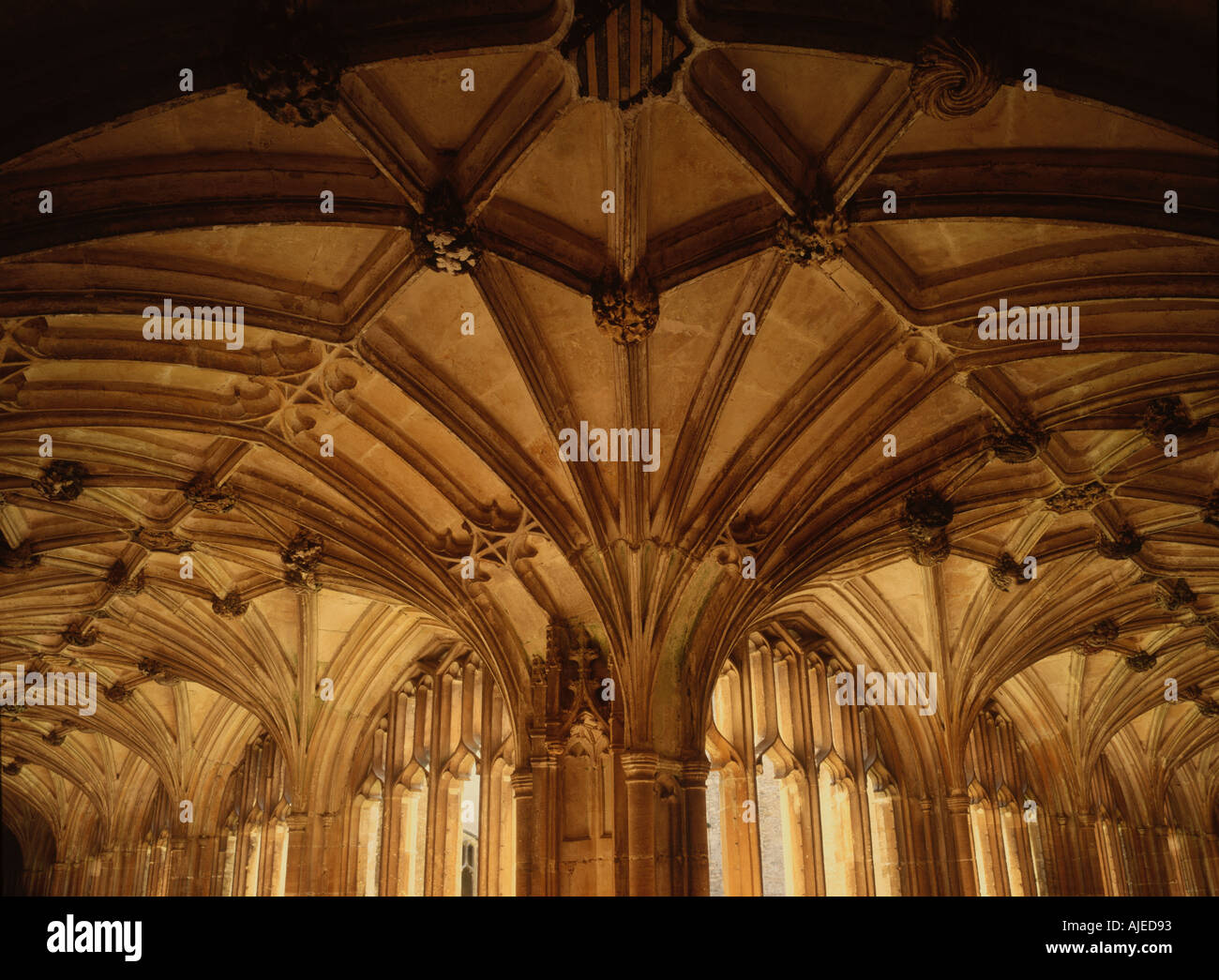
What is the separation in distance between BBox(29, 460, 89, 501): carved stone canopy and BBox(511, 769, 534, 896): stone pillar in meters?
5.95

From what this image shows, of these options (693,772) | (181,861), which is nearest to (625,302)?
(693,772)

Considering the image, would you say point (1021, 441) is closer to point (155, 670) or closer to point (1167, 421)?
point (1167, 421)

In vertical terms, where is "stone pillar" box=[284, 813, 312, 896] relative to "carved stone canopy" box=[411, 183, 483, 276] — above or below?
below

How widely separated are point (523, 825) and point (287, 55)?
9.13 m

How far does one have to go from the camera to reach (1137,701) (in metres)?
20.4

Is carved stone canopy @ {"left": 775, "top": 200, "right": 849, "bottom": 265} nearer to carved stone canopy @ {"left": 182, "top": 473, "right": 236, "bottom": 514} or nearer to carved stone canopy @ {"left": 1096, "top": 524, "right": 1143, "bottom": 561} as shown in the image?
carved stone canopy @ {"left": 182, "top": 473, "right": 236, "bottom": 514}

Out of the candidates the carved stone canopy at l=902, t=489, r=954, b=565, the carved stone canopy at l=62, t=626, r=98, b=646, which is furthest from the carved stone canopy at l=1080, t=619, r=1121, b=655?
the carved stone canopy at l=62, t=626, r=98, b=646

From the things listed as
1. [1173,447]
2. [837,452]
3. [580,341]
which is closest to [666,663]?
[837,452]

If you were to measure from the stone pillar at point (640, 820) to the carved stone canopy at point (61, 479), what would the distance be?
22.2 ft

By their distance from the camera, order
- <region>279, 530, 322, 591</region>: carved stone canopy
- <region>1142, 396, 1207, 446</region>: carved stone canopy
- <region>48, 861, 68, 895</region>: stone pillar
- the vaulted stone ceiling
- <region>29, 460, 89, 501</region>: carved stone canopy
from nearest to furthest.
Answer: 1. the vaulted stone ceiling
2. <region>1142, 396, 1207, 446</region>: carved stone canopy
3. <region>29, 460, 89, 501</region>: carved stone canopy
4. <region>279, 530, 322, 591</region>: carved stone canopy
5. <region>48, 861, 68, 895</region>: stone pillar

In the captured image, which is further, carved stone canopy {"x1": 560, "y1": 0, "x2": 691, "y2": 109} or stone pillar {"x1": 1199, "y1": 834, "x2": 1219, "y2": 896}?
stone pillar {"x1": 1199, "y1": 834, "x2": 1219, "y2": 896}

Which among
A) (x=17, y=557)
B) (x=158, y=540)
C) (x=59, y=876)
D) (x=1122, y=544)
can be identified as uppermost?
(x=158, y=540)

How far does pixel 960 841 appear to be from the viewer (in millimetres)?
17078

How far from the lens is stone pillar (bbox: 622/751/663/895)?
38.6 ft
